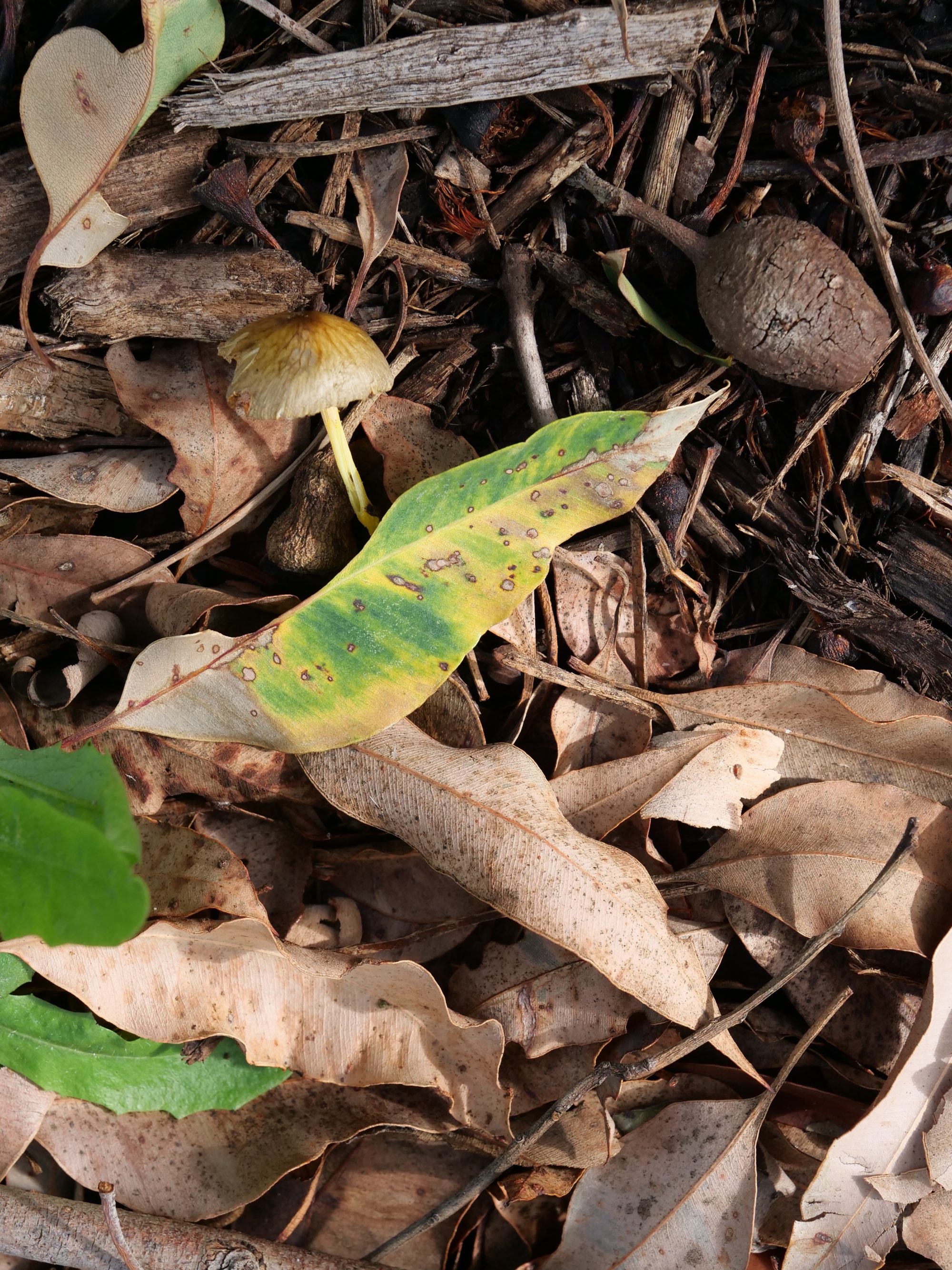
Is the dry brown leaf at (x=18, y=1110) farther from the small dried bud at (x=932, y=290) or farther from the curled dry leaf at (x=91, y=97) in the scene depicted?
the small dried bud at (x=932, y=290)

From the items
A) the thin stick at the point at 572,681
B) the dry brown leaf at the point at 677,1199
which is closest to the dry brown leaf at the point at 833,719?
the thin stick at the point at 572,681

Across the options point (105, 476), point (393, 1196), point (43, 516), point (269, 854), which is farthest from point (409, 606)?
point (393, 1196)

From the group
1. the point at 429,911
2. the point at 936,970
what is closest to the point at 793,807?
the point at 936,970

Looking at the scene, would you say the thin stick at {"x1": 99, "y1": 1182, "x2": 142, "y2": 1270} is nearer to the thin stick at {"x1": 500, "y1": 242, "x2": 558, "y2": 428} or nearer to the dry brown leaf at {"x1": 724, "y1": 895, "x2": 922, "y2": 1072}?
the dry brown leaf at {"x1": 724, "y1": 895, "x2": 922, "y2": 1072}

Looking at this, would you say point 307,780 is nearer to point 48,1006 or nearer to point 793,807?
point 48,1006

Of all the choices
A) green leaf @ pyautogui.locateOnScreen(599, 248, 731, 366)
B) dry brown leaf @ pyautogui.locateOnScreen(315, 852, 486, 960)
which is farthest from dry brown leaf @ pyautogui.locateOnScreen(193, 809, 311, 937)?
green leaf @ pyautogui.locateOnScreen(599, 248, 731, 366)

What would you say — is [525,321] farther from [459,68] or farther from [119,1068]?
[119,1068]
